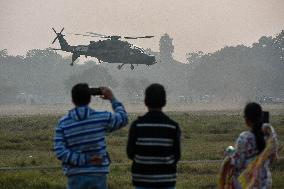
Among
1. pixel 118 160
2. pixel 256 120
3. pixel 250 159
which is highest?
pixel 256 120

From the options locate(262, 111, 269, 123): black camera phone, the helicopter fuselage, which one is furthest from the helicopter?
locate(262, 111, 269, 123): black camera phone

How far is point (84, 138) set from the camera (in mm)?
6637

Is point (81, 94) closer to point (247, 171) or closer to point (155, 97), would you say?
point (155, 97)

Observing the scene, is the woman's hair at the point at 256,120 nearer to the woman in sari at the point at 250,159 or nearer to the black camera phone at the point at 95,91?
the woman in sari at the point at 250,159

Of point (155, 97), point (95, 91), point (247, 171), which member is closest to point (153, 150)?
point (155, 97)

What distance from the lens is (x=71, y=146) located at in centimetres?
666

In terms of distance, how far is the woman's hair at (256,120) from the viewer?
23.3 feet

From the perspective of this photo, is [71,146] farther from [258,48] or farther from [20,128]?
[258,48]

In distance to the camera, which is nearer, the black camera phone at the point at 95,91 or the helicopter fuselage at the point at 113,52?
the black camera phone at the point at 95,91

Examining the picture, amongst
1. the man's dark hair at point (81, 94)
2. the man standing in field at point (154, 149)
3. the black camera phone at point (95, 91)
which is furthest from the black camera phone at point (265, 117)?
the man's dark hair at point (81, 94)

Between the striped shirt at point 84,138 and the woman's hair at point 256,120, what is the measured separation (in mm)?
1422

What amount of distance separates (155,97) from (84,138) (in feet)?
2.79

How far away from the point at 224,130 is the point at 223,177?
27886mm

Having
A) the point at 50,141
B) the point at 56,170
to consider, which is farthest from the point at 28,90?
the point at 56,170
